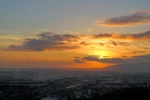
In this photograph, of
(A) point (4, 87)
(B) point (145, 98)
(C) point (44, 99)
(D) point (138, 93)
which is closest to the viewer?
(B) point (145, 98)

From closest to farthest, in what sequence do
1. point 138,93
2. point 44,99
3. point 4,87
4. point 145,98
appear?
1. point 145,98
2. point 138,93
3. point 44,99
4. point 4,87

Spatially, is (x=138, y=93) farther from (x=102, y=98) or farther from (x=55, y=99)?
(x=55, y=99)

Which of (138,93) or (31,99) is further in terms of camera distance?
(31,99)

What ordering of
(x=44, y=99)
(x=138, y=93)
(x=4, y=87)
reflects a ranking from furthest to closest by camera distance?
(x=4, y=87)
(x=44, y=99)
(x=138, y=93)

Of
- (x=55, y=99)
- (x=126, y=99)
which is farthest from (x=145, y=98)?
(x=55, y=99)

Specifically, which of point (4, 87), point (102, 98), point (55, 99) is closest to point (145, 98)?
point (102, 98)

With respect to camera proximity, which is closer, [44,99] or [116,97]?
[116,97]

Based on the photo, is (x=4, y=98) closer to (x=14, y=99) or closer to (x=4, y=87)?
(x=14, y=99)

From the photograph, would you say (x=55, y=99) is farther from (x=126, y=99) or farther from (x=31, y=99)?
(x=126, y=99)
